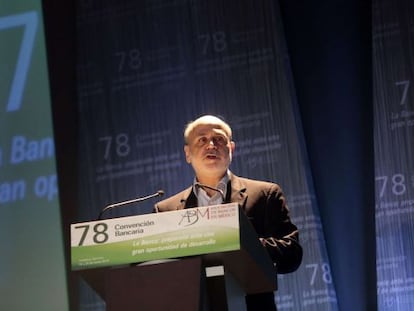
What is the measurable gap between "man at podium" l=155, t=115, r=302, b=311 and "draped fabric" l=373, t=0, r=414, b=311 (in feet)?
4.23

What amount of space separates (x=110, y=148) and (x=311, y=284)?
140 centimetres

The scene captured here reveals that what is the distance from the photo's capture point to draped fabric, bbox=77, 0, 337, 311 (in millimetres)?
3984

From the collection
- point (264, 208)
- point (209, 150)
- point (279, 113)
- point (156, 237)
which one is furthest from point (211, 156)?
point (279, 113)

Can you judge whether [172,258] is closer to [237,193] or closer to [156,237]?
[156,237]

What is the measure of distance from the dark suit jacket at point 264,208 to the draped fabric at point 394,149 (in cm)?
131

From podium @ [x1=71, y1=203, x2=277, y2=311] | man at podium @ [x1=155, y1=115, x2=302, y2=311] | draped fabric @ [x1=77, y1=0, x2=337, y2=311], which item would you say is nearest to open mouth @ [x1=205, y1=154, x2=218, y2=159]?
man at podium @ [x1=155, y1=115, x2=302, y2=311]

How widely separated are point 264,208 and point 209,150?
29cm

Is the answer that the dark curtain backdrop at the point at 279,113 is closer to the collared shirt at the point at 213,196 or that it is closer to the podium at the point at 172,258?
the collared shirt at the point at 213,196

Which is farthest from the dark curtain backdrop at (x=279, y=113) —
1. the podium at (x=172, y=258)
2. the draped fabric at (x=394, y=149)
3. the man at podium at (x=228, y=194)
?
the podium at (x=172, y=258)

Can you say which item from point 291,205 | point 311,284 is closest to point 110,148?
point 291,205

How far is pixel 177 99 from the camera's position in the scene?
14.0 ft

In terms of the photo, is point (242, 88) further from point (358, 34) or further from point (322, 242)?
point (322, 242)

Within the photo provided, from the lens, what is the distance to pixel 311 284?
378 centimetres

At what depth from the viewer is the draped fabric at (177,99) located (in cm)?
398
